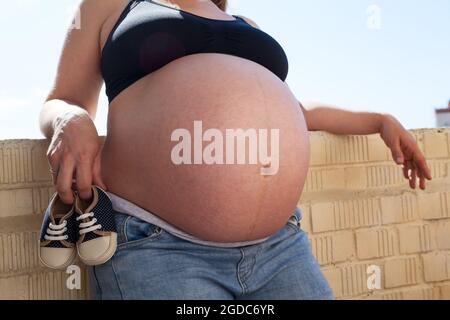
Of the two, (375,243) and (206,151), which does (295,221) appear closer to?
(206,151)

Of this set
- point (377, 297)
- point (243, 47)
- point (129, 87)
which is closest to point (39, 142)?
point (129, 87)

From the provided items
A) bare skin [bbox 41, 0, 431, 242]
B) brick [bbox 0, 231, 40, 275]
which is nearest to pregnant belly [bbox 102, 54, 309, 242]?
bare skin [bbox 41, 0, 431, 242]

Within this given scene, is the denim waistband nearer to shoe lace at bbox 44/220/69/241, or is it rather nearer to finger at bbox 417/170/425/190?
shoe lace at bbox 44/220/69/241

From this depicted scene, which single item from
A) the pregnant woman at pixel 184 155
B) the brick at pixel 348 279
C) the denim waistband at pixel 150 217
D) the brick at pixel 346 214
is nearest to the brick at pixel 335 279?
the brick at pixel 348 279

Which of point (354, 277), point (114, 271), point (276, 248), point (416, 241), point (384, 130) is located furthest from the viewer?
point (416, 241)

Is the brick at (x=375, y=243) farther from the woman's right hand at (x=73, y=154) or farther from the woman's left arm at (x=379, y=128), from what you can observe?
the woman's right hand at (x=73, y=154)

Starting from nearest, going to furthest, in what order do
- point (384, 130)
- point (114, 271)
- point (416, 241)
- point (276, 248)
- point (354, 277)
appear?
point (114, 271), point (276, 248), point (384, 130), point (354, 277), point (416, 241)

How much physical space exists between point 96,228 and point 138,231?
7 cm

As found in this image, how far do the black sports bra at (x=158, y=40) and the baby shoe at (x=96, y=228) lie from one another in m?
0.24

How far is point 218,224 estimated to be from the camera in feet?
3.21

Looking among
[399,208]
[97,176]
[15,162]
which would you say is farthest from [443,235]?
[15,162]

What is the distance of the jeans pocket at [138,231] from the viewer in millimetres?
959
